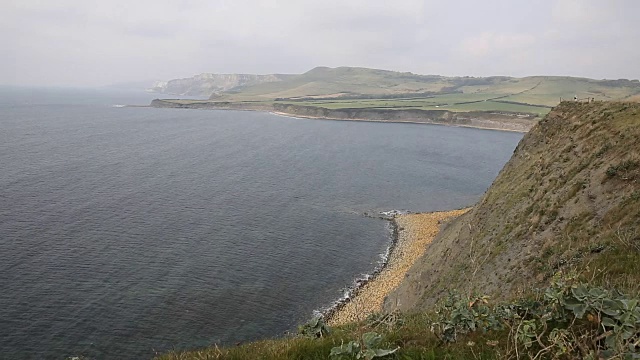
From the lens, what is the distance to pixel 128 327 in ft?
101

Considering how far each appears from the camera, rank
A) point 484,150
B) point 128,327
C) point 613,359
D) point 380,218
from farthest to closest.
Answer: point 484,150, point 380,218, point 128,327, point 613,359

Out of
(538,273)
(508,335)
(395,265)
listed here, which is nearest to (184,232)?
(395,265)

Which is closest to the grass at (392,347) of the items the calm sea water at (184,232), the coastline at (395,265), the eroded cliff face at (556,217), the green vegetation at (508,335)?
the green vegetation at (508,335)

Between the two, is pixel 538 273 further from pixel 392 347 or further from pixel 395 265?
pixel 395 265

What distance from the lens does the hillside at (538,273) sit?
6.30m

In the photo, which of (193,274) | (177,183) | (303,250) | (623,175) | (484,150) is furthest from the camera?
(484,150)

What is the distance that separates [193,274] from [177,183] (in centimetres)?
3624

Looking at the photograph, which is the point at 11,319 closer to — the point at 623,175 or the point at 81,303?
the point at 81,303

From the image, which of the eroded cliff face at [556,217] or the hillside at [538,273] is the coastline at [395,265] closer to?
the eroded cliff face at [556,217]

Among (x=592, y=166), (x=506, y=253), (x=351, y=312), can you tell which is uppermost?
(x=592, y=166)

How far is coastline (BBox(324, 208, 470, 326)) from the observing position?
34.7 m

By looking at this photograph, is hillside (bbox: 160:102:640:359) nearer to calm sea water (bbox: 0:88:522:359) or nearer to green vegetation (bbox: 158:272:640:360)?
green vegetation (bbox: 158:272:640:360)

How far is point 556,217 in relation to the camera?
23094 millimetres

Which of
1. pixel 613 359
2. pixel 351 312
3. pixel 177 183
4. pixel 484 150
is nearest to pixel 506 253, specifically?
pixel 351 312
